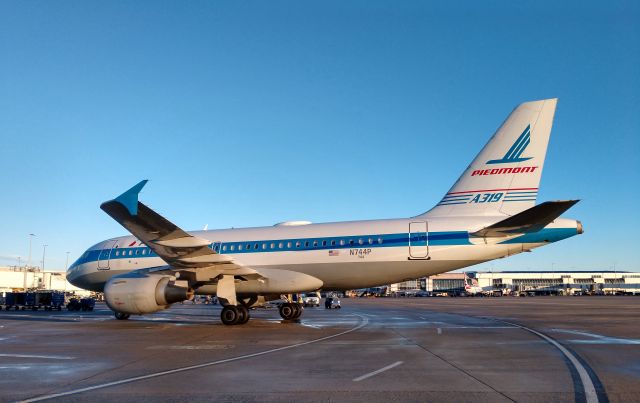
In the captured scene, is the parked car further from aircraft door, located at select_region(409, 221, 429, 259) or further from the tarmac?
the tarmac

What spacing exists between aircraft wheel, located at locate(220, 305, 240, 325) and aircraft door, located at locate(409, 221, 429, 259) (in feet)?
24.7

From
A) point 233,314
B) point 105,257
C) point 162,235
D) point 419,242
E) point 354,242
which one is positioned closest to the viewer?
point 162,235

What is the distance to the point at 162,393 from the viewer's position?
7.29m

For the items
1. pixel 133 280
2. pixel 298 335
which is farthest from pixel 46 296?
pixel 298 335

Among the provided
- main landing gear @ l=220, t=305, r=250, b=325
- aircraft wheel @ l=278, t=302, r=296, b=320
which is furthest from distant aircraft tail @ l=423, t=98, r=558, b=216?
main landing gear @ l=220, t=305, r=250, b=325

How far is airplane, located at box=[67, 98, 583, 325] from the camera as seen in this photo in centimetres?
1865

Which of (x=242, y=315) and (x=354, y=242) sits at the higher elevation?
(x=354, y=242)

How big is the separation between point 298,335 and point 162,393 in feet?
31.5

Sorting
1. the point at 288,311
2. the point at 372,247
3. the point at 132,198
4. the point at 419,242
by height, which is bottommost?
the point at 288,311

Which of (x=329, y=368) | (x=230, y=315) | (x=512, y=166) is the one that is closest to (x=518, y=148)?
(x=512, y=166)

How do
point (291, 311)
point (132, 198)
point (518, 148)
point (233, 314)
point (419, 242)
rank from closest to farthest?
point (132, 198), point (518, 148), point (419, 242), point (233, 314), point (291, 311)

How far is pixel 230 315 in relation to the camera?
21.1m

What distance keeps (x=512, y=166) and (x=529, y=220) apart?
9.74ft

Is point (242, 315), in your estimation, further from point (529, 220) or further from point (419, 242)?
point (529, 220)
